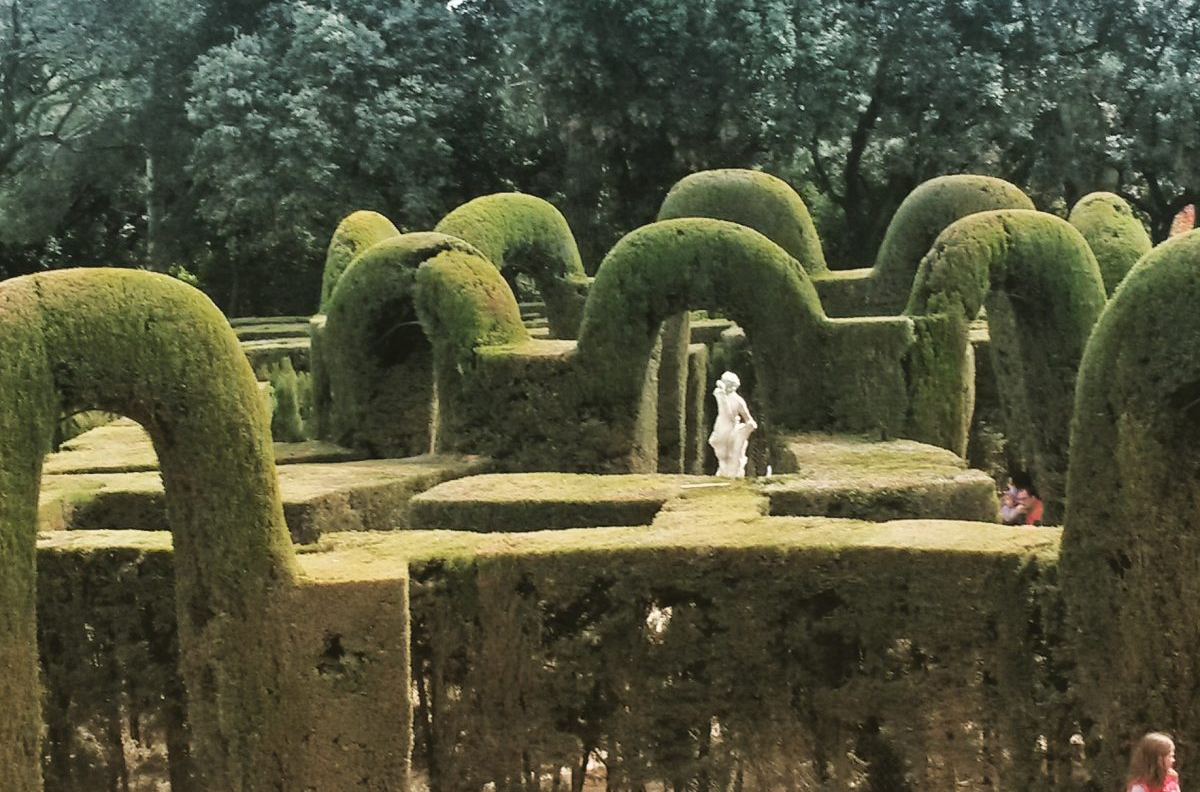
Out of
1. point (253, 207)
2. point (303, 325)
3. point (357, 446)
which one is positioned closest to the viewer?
point (357, 446)

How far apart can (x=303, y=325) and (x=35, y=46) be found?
10753mm

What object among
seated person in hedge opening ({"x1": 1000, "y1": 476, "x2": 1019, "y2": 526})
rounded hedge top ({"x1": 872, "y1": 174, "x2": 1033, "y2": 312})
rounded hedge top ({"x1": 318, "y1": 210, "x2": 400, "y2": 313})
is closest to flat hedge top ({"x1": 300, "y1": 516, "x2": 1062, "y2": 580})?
seated person in hedge opening ({"x1": 1000, "y1": 476, "x2": 1019, "y2": 526})

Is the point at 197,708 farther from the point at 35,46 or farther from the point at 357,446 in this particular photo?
the point at 35,46

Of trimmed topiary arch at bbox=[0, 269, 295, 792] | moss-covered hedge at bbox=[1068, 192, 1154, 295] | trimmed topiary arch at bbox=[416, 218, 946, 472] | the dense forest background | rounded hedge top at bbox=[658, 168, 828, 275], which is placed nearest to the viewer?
trimmed topiary arch at bbox=[0, 269, 295, 792]

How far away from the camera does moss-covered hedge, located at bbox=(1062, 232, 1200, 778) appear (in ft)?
18.5

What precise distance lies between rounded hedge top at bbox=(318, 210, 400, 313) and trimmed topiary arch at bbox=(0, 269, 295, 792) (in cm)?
1127

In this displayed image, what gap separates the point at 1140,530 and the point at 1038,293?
620 cm

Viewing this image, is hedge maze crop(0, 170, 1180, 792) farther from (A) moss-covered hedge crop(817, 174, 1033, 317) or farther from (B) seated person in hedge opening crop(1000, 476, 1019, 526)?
(A) moss-covered hedge crop(817, 174, 1033, 317)

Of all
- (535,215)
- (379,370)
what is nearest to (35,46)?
(535,215)

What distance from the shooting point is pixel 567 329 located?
56.4 feet

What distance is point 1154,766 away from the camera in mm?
5469

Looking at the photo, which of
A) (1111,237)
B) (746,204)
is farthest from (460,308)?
(1111,237)

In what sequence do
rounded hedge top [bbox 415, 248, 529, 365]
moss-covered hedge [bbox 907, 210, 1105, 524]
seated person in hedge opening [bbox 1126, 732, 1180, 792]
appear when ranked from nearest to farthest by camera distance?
seated person in hedge opening [bbox 1126, 732, 1180, 792], moss-covered hedge [bbox 907, 210, 1105, 524], rounded hedge top [bbox 415, 248, 529, 365]

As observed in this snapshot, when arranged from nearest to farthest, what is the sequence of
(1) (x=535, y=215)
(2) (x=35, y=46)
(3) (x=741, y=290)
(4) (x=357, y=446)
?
(3) (x=741, y=290) < (4) (x=357, y=446) < (1) (x=535, y=215) < (2) (x=35, y=46)
